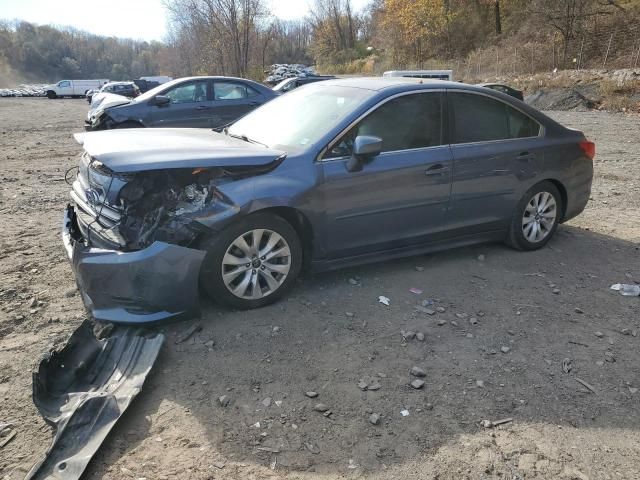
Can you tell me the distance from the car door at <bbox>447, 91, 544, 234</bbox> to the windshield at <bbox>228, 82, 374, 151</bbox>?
1.00m

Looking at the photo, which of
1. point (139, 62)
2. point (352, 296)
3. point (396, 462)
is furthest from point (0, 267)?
point (139, 62)

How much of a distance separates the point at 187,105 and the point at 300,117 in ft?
23.3

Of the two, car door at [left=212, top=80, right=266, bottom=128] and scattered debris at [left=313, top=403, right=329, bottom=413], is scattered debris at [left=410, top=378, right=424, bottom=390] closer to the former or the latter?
scattered debris at [left=313, top=403, right=329, bottom=413]

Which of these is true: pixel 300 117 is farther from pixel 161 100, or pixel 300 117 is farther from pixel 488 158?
pixel 161 100

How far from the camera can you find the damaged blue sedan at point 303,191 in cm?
354

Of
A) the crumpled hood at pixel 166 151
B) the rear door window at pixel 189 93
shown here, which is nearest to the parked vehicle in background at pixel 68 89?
the rear door window at pixel 189 93

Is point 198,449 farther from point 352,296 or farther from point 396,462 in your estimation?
point 352,296

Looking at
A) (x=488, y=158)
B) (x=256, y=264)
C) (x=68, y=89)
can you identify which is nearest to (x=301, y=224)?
(x=256, y=264)

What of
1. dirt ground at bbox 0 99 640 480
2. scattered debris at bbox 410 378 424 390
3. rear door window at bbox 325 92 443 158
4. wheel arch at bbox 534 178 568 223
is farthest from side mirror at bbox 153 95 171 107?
scattered debris at bbox 410 378 424 390

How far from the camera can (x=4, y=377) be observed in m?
3.15

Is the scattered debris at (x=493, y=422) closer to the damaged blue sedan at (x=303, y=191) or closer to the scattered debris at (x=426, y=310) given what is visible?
the scattered debris at (x=426, y=310)

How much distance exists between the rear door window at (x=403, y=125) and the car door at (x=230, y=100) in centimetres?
720

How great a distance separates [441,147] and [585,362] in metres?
2.09

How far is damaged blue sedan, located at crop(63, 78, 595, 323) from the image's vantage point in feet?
11.6
